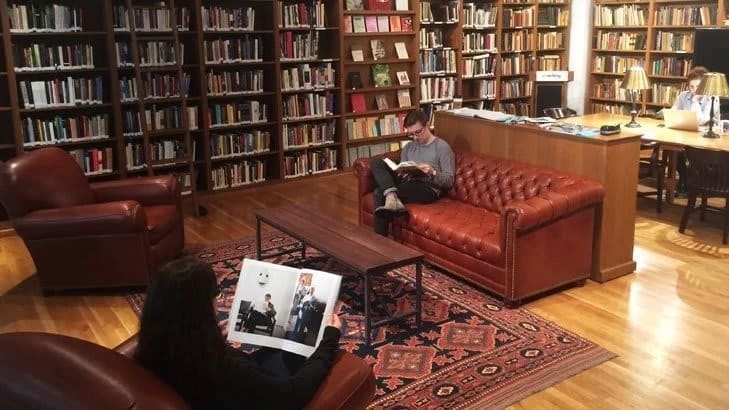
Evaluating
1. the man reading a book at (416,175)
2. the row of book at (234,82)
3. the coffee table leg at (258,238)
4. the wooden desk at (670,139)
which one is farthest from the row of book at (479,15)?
the coffee table leg at (258,238)

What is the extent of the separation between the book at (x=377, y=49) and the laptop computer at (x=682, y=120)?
10.8ft

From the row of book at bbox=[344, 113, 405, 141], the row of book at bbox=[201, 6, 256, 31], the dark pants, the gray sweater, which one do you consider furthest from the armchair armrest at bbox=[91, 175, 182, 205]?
the row of book at bbox=[344, 113, 405, 141]

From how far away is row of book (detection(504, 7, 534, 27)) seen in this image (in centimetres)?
912

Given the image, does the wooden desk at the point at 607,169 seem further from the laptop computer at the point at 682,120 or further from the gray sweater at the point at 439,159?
the laptop computer at the point at 682,120

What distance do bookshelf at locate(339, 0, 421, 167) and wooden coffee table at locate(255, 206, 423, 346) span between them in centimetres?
346

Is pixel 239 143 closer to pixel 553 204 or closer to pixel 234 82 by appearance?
pixel 234 82

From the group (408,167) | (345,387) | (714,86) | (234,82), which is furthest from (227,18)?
(345,387)

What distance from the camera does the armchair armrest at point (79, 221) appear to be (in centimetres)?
424

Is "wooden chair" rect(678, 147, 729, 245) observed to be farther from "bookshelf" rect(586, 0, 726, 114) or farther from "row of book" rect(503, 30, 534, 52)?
"row of book" rect(503, 30, 534, 52)

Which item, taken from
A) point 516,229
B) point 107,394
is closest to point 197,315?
point 107,394

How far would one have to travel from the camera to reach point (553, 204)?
4043mm

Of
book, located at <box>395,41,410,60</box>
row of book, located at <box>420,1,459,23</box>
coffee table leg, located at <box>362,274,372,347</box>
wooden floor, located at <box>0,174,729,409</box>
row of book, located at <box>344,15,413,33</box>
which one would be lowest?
wooden floor, located at <box>0,174,729,409</box>

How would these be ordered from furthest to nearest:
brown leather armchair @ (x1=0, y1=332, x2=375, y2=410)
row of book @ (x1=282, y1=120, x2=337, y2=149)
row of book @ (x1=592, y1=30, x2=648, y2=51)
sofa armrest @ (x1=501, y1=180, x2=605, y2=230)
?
row of book @ (x1=592, y1=30, x2=648, y2=51) → row of book @ (x1=282, y1=120, x2=337, y2=149) → sofa armrest @ (x1=501, y1=180, x2=605, y2=230) → brown leather armchair @ (x1=0, y1=332, x2=375, y2=410)

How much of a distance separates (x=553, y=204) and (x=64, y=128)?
439 centimetres
